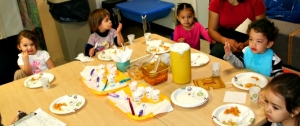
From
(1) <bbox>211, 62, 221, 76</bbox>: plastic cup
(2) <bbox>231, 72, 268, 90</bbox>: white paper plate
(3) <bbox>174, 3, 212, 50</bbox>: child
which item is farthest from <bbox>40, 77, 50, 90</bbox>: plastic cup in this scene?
(3) <bbox>174, 3, 212, 50</bbox>: child

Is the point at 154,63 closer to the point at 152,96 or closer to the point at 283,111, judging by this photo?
the point at 152,96

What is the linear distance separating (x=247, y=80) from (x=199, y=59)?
40cm

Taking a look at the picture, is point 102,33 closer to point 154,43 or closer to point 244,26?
point 154,43

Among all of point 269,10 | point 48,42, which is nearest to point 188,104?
point 269,10

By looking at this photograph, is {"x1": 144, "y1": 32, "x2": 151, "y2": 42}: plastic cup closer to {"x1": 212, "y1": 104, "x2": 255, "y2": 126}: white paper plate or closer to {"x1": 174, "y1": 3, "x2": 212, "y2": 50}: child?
{"x1": 174, "y1": 3, "x2": 212, "y2": 50}: child

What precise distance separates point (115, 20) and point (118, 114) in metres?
2.83

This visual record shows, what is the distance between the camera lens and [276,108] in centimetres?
145

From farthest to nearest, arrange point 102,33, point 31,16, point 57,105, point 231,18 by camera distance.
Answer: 1. point 31,16
2. point 102,33
3. point 231,18
4. point 57,105

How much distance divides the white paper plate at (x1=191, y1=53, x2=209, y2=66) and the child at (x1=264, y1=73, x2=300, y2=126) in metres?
0.69

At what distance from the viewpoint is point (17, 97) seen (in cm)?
197

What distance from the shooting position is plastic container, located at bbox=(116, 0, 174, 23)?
→ 12.6ft

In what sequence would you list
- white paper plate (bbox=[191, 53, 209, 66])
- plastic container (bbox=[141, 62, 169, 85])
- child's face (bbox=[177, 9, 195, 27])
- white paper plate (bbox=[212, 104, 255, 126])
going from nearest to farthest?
1. white paper plate (bbox=[212, 104, 255, 126])
2. plastic container (bbox=[141, 62, 169, 85])
3. white paper plate (bbox=[191, 53, 209, 66])
4. child's face (bbox=[177, 9, 195, 27])

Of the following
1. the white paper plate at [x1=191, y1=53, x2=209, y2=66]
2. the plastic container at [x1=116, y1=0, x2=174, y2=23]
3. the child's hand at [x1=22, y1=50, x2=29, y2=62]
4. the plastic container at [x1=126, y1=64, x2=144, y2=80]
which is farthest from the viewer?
the plastic container at [x1=116, y1=0, x2=174, y2=23]

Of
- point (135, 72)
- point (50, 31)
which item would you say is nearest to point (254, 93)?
point (135, 72)
